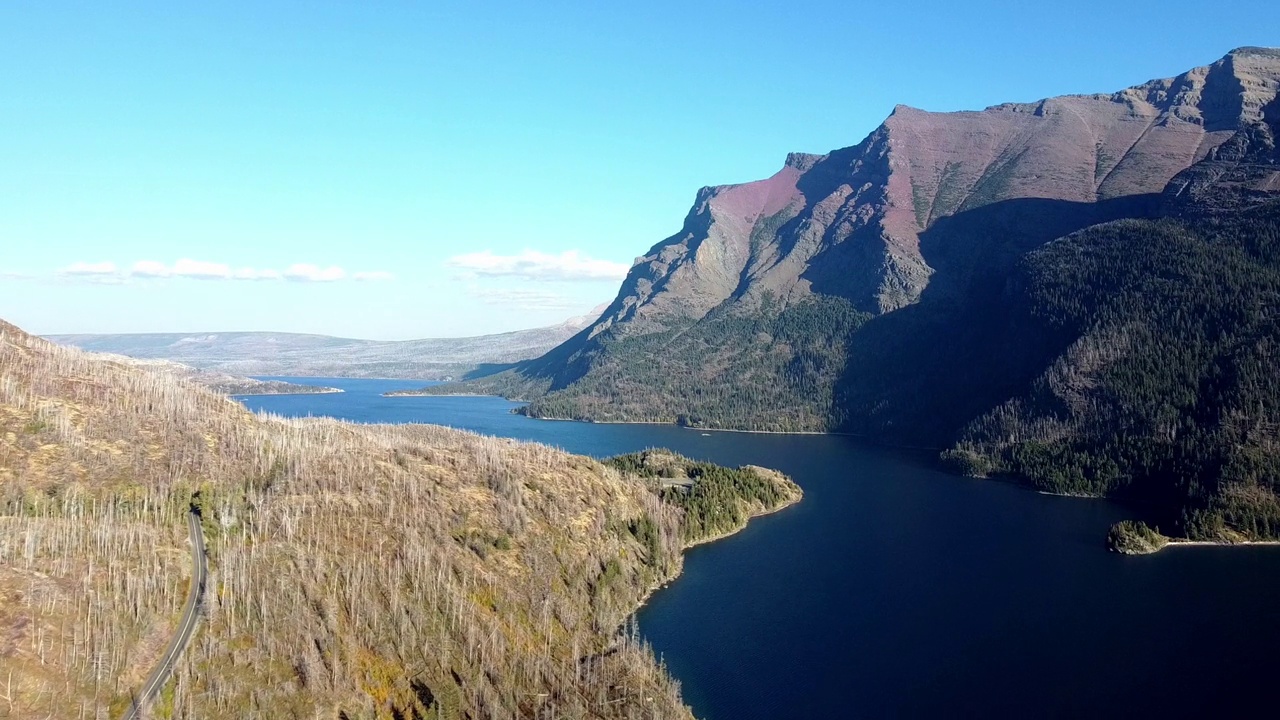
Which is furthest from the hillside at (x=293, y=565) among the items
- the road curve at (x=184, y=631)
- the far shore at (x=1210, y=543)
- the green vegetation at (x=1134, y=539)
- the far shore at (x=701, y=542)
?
the far shore at (x=1210, y=543)

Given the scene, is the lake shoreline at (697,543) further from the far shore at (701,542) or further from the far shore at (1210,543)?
the far shore at (1210,543)

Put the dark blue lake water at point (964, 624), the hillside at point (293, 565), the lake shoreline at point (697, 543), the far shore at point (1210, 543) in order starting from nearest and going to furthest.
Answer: the hillside at point (293, 565)
the dark blue lake water at point (964, 624)
the lake shoreline at point (697, 543)
the far shore at point (1210, 543)

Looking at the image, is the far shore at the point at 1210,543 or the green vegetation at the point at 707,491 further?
the green vegetation at the point at 707,491

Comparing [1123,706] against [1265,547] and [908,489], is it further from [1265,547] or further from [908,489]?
[908,489]

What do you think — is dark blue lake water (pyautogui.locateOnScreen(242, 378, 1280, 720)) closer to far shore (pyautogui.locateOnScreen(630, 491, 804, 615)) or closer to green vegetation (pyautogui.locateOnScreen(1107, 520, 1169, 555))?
far shore (pyautogui.locateOnScreen(630, 491, 804, 615))

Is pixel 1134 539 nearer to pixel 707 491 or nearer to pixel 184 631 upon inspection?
pixel 707 491
